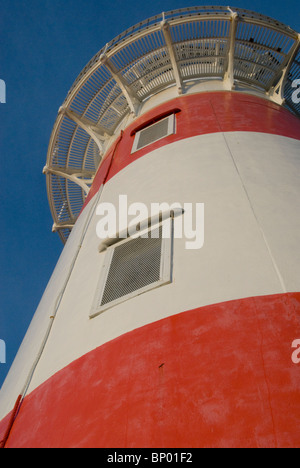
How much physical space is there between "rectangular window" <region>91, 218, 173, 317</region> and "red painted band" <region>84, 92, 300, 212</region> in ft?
10.1

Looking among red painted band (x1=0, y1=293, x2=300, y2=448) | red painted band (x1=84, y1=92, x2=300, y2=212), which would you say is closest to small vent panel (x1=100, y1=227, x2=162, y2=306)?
red painted band (x1=0, y1=293, x2=300, y2=448)

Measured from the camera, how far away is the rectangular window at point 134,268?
4.28 m

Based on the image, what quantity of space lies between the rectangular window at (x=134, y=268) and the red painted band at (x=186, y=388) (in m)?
0.67

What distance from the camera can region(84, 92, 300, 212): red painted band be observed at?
24.0ft

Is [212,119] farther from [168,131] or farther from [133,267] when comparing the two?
[133,267]

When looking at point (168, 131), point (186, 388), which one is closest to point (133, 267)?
point (186, 388)

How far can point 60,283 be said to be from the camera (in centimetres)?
575

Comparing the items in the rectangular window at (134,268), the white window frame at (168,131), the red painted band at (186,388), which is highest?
the white window frame at (168,131)

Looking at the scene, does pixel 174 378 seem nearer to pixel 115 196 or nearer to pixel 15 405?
pixel 15 405

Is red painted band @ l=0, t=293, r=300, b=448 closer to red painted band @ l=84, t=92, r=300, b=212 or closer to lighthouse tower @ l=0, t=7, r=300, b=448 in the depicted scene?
lighthouse tower @ l=0, t=7, r=300, b=448

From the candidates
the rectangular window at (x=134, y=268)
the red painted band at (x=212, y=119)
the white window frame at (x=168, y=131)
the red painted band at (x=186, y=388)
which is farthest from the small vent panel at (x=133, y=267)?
the white window frame at (x=168, y=131)

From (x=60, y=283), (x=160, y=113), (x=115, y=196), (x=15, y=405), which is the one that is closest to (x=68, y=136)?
(x=160, y=113)

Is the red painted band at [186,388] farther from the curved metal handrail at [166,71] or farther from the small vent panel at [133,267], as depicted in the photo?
the curved metal handrail at [166,71]

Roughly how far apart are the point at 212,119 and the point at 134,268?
4.34 m
